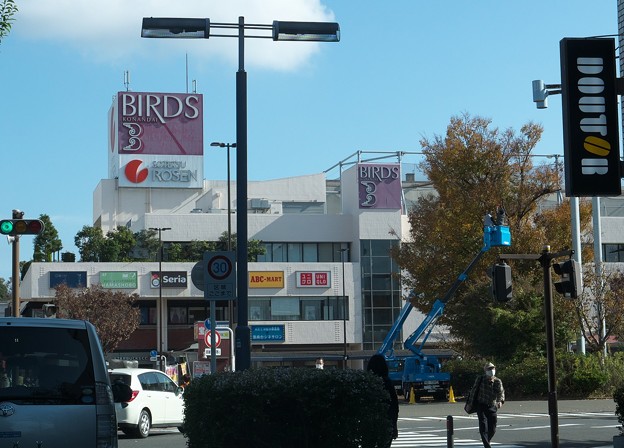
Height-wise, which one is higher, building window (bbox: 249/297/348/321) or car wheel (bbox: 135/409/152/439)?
building window (bbox: 249/297/348/321)

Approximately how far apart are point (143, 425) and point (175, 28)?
11.3 metres

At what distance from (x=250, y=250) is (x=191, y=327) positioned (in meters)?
7.21

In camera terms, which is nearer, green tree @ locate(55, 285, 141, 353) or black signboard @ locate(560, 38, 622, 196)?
Result: black signboard @ locate(560, 38, 622, 196)

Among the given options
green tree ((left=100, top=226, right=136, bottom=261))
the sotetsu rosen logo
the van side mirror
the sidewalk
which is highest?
the sotetsu rosen logo

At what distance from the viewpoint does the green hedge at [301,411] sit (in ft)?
37.4

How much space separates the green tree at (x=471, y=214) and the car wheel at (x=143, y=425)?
72.5 ft

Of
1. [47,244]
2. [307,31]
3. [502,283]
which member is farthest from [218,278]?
[47,244]

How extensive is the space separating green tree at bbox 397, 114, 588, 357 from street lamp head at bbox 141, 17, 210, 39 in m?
29.1

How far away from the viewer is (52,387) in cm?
898

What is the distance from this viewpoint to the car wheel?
2353 cm

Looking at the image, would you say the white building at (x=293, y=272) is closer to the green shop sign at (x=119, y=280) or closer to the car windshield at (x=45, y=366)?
the green shop sign at (x=119, y=280)

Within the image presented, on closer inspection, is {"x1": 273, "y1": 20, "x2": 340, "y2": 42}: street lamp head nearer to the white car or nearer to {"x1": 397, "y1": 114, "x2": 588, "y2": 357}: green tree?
the white car

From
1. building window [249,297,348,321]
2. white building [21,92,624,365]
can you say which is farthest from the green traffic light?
building window [249,297,348,321]

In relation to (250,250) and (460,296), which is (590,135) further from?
(250,250)
